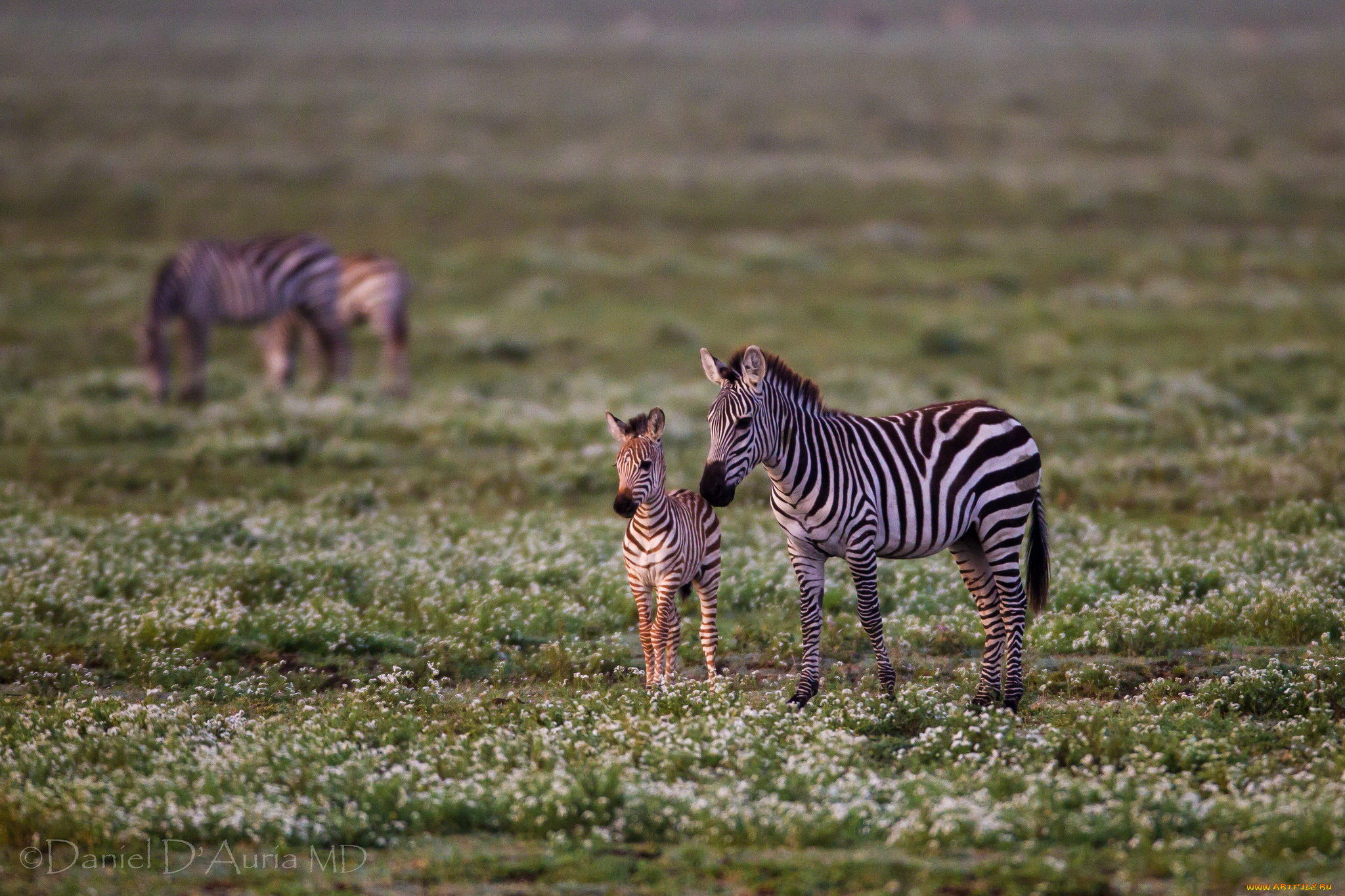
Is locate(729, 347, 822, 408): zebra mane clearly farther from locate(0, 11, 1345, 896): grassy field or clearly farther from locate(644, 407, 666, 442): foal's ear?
locate(0, 11, 1345, 896): grassy field

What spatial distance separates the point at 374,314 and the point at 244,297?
2.37 meters

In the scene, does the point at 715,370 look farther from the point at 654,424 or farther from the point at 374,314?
the point at 374,314

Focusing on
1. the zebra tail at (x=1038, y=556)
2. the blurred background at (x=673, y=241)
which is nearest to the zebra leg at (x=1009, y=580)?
the zebra tail at (x=1038, y=556)

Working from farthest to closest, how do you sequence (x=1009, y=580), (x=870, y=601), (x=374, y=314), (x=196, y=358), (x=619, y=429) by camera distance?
(x=374, y=314) → (x=196, y=358) → (x=619, y=429) → (x=1009, y=580) → (x=870, y=601)

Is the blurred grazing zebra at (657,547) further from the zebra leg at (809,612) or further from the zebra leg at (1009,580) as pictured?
the zebra leg at (1009,580)

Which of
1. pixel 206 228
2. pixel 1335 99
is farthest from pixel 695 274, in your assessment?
pixel 1335 99

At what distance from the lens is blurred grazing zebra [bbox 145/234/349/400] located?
78.4ft

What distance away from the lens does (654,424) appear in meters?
10.4

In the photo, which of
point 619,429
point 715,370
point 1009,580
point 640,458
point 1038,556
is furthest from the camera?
point 1038,556

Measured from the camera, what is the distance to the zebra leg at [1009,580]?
10.4 meters

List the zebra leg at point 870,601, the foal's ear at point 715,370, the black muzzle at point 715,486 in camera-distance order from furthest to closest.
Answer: the zebra leg at point 870,601, the foal's ear at point 715,370, the black muzzle at point 715,486

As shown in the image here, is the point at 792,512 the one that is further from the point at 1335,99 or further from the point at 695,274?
the point at 1335,99

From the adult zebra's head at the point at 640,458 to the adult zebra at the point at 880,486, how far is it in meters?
0.65

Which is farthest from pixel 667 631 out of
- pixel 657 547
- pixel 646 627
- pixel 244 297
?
pixel 244 297
